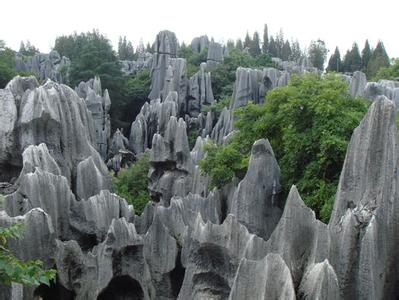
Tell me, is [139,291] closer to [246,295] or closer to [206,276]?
[206,276]

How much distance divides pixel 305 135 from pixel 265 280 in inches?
335

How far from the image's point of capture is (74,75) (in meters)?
44.5

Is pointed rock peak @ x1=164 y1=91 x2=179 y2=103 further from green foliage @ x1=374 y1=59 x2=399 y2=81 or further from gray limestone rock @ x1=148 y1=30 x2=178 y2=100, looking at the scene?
green foliage @ x1=374 y1=59 x2=399 y2=81

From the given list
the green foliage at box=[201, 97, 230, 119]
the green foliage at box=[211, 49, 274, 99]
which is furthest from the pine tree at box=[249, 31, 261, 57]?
the green foliage at box=[201, 97, 230, 119]

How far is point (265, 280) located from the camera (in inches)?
257

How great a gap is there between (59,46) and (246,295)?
2706 inches

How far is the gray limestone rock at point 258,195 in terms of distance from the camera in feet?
42.3

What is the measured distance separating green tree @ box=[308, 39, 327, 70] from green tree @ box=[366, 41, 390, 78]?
14.4m

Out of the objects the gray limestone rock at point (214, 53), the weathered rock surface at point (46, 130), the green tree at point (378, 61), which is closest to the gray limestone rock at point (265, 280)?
the weathered rock surface at point (46, 130)

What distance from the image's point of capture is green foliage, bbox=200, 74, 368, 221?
13602mm

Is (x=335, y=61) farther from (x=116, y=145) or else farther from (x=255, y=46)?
(x=116, y=145)

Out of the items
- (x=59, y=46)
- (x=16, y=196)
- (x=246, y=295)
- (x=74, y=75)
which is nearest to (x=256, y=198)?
(x=16, y=196)

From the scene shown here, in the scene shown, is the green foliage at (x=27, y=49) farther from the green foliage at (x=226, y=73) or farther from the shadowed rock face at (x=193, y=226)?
the shadowed rock face at (x=193, y=226)

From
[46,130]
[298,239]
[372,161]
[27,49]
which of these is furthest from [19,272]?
[27,49]
